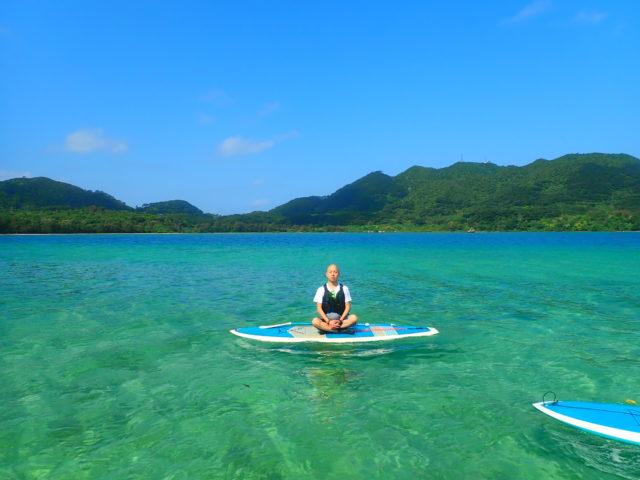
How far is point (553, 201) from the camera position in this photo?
7854 inches

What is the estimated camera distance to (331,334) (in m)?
11.7

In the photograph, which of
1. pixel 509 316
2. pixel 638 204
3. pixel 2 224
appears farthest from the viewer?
pixel 638 204

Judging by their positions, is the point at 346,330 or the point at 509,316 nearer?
the point at 346,330

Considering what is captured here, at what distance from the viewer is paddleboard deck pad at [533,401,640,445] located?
20.0ft

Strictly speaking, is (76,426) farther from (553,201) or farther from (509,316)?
(553,201)

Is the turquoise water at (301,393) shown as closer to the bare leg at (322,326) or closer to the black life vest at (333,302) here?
the bare leg at (322,326)

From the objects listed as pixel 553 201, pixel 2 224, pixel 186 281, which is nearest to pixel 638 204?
pixel 553 201

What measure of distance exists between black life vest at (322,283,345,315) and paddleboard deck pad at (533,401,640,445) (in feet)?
18.9

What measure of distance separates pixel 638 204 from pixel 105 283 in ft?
715

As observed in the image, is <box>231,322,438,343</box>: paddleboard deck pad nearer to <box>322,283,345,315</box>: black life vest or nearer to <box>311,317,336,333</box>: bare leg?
<box>311,317,336,333</box>: bare leg

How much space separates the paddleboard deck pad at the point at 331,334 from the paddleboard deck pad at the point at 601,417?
16.5 feet

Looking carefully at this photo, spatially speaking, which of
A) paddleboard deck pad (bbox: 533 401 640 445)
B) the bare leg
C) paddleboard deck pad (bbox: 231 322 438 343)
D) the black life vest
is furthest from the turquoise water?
the black life vest

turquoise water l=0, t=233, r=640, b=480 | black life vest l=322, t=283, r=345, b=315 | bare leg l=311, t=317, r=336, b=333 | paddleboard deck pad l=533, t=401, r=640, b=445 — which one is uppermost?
black life vest l=322, t=283, r=345, b=315

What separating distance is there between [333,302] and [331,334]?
90 centimetres
